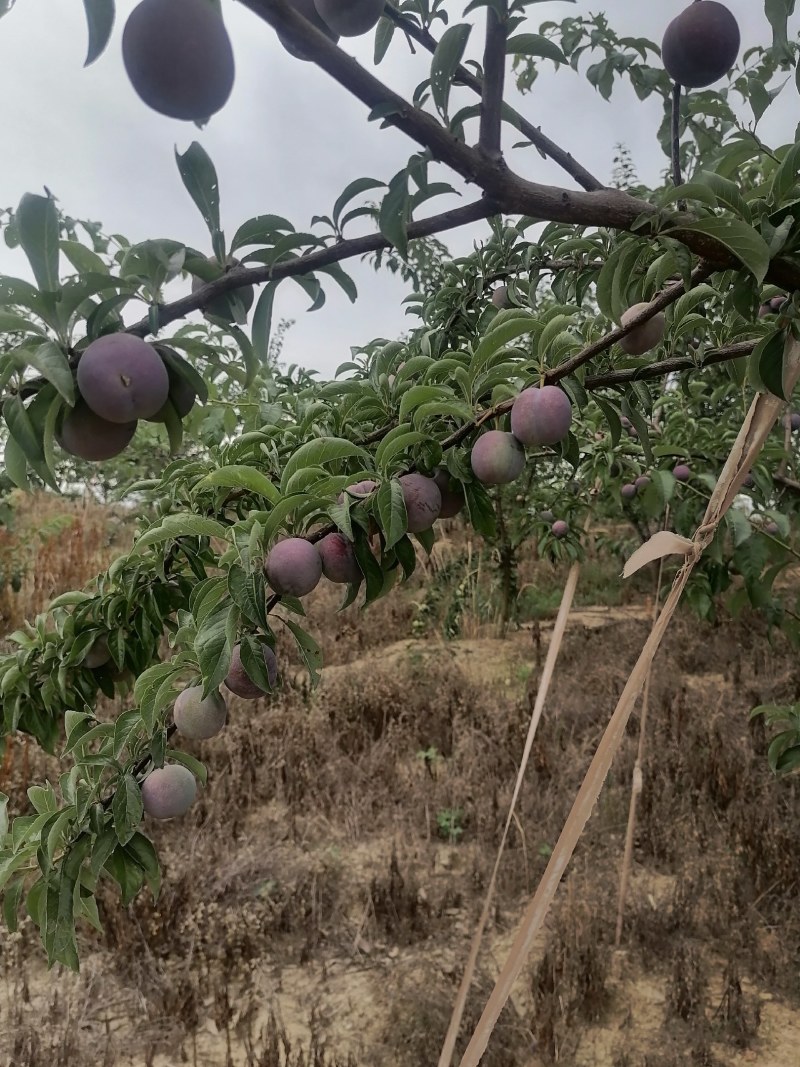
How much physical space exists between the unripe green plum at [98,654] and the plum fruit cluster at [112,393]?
2.49 ft

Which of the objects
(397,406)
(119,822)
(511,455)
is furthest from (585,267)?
(119,822)

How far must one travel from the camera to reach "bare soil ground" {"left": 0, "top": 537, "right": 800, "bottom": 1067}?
6.15ft

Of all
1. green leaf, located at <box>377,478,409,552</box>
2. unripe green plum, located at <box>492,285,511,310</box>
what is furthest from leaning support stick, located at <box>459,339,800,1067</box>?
unripe green plum, located at <box>492,285,511,310</box>

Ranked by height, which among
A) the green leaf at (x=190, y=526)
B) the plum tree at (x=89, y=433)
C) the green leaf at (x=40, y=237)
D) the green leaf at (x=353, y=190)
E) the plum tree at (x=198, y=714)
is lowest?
the plum tree at (x=198, y=714)

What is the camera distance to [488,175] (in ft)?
1.58

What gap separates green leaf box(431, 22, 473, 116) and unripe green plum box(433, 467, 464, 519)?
0.49m

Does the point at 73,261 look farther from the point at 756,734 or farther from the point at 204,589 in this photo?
the point at 756,734

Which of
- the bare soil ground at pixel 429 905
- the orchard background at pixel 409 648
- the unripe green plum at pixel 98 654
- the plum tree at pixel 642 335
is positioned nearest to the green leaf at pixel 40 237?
the orchard background at pixel 409 648

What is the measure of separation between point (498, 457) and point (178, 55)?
0.55 m

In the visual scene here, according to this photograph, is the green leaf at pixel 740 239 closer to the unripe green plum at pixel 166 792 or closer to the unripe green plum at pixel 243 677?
the unripe green plum at pixel 243 677

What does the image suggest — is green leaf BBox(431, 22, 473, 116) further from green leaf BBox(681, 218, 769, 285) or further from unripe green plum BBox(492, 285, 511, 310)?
unripe green plum BBox(492, 285, 511, 310)

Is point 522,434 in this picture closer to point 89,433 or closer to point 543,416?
point 543,416

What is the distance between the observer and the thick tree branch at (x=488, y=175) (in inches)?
15.1

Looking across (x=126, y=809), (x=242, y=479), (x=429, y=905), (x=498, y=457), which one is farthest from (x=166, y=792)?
(x=429, y=905)
